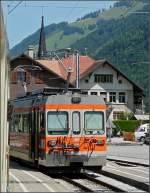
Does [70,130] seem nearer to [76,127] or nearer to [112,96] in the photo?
[76,127]

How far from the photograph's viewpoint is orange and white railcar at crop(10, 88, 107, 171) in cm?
2023

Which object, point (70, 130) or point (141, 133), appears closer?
point (70, 130)

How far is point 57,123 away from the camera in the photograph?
20.5m

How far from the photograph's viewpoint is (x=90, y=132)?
2073cm

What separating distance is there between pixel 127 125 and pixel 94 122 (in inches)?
2547

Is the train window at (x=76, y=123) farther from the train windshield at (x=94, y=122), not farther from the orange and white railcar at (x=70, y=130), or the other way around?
the train windshield at (x=94, y=122)

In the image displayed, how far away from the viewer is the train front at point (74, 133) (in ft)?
66.3

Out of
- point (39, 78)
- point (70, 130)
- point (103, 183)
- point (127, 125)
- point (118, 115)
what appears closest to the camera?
point (103, 183)

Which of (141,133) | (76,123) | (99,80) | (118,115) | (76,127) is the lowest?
(76,127)

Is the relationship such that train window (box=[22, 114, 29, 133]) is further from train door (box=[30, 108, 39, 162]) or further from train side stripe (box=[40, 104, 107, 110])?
train side stripe (box=[40, 104, 107, 110])

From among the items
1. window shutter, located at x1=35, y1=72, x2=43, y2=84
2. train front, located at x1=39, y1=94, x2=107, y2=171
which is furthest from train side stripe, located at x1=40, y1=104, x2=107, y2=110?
window shutter, located at x1=35, y1=72, x2=43, y2=84

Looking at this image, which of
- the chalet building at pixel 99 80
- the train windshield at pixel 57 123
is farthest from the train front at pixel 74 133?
the chalet building at pixel 99 80

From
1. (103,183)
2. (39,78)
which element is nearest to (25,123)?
(103,183)

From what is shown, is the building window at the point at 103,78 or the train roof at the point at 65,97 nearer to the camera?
the train roof at the point at 65,97
